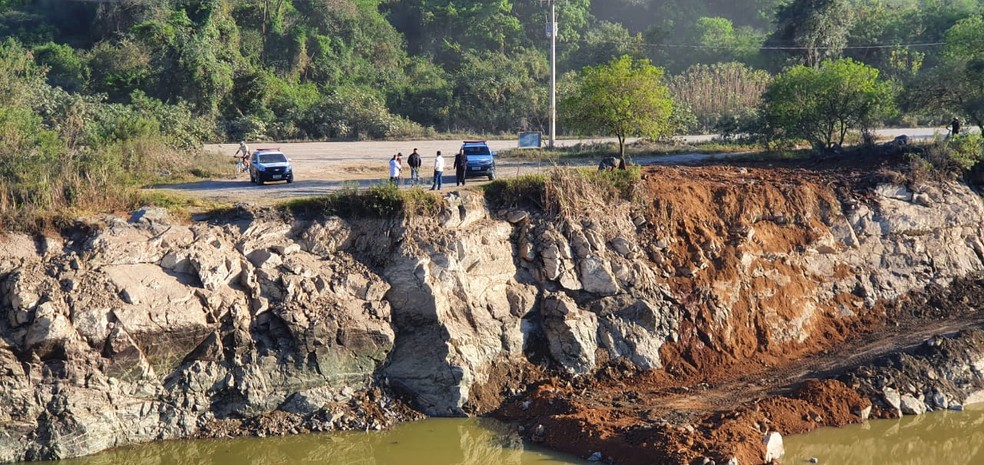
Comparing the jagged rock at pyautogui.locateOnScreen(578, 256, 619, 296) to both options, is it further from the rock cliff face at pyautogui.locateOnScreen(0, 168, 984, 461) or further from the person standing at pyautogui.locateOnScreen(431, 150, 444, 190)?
the person standing at pyautogui.locateOnScreen(431, 150, 444, 190)

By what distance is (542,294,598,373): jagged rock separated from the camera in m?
24.1

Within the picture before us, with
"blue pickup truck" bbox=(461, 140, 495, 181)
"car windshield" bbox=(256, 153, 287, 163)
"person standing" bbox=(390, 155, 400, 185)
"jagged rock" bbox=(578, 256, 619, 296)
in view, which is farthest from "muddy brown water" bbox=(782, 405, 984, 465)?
"car windshield" bbox=(256, 153, 287, 163)

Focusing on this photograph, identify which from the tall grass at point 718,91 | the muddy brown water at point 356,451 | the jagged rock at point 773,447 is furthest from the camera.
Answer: the tall grass at point 718,91

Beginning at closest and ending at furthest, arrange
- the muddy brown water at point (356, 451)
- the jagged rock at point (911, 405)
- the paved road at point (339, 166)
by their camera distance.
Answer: the muddy brown water at point (356, 451) < the jagged rock at point (911, 405) < the paved road at point (339, 166)

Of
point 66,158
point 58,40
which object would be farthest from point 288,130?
point 66,158

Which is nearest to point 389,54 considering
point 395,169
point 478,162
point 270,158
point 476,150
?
point 270,158

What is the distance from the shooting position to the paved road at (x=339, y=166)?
93.8 feet

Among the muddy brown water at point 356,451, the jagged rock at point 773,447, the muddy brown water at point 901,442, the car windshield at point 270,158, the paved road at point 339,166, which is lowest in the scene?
the muddy brown water at point 901,442

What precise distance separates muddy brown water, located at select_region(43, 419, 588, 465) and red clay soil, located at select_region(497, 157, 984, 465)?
0.72 m

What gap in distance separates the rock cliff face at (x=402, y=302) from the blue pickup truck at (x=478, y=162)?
436 cm

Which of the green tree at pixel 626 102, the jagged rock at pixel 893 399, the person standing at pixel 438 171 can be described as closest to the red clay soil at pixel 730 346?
the jagged rock at pixel 893 399

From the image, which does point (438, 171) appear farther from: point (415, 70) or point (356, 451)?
point (415, 70)

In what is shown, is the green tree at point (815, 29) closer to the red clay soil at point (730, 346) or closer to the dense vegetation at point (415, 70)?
the dense vegetation at point (415, 70)

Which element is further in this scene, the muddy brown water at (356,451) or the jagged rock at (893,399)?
the jagged rock at (893,399)
